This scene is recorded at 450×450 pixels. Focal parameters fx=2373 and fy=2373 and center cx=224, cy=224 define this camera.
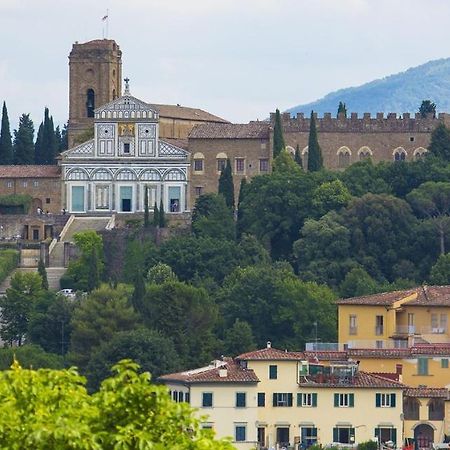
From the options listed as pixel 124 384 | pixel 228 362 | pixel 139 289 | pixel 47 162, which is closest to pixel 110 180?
pixel 47 162

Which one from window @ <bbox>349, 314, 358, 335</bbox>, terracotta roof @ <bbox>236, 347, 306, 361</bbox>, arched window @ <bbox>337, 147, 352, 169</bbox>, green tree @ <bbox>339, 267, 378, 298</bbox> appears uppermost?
arched window @ <bbox>337, 147, 352, 169</bbox>

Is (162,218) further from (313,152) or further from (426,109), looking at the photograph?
(426,109)

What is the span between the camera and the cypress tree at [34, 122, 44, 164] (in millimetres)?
101375

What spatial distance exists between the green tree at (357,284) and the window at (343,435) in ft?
64.8

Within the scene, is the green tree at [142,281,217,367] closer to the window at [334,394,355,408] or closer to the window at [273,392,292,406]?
the window at [273,392,292,406]

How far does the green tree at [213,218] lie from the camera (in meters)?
82.9

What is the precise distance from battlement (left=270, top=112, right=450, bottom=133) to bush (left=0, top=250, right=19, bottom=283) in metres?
12.6

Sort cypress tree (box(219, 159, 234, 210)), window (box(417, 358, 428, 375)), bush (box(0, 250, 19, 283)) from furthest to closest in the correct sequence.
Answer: cypress tree (box(219, 159, 234, 210)) < bush (box(0, 250, 19, 283)) < window (box(417, 358, 428, 375))

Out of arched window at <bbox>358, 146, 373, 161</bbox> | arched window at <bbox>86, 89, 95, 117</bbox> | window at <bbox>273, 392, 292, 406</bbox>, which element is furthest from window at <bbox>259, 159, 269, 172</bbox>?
window at <bbox>273, 392, 292, 406</bbox>

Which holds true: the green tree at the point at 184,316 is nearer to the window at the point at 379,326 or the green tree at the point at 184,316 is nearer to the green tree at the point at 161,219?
the window at the point at 379,326

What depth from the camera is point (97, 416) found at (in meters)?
20.3

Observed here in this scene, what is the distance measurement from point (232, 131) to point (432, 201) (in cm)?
1386

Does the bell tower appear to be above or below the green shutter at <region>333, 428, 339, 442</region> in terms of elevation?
above

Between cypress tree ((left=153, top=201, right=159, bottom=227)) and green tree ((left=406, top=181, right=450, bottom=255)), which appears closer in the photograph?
green tree ((left=406, top=181, right=450, bottom=255))
